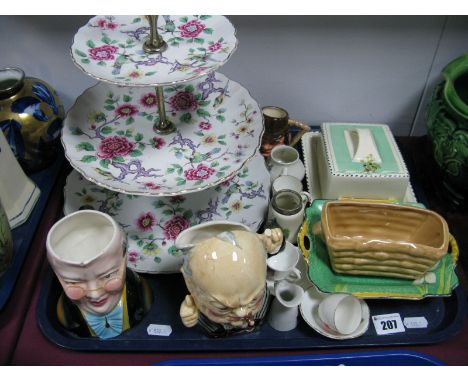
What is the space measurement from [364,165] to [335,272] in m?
0.22

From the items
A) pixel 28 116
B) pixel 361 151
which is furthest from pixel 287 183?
pixel 28 116

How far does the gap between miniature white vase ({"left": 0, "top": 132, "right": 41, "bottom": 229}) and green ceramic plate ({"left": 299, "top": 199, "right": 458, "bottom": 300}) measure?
1.73 feet

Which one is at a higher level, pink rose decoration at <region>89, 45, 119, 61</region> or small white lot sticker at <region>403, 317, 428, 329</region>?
pink rose decoration at <region>89, 45, 119, 61</region>

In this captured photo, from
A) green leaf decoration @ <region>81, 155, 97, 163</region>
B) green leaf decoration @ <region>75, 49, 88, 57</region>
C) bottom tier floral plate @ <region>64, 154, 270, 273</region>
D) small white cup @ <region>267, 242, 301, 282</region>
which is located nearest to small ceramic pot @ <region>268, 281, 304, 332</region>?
small white cup @ <region>267, 242, 301, 282</region>

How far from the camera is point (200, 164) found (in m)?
0.75

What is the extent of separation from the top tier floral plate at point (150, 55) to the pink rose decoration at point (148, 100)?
0.50ft

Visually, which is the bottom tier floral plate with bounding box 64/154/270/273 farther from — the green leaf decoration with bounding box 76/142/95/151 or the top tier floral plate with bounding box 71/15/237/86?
the top tier floral plate with bounding box 71/15/237/86

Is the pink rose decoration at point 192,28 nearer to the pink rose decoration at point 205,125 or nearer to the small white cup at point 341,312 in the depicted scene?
the pink rose decoration at point 205,125

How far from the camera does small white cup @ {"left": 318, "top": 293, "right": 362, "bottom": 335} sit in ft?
2.38

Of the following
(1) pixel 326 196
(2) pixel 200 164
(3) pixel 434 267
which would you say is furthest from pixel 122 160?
(3) pixel 434 267

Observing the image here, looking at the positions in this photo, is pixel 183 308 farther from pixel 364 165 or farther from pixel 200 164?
pixel 364 165

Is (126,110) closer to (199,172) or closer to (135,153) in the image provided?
(135,153)

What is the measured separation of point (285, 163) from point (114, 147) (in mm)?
337

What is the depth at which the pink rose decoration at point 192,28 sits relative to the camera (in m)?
0.74
